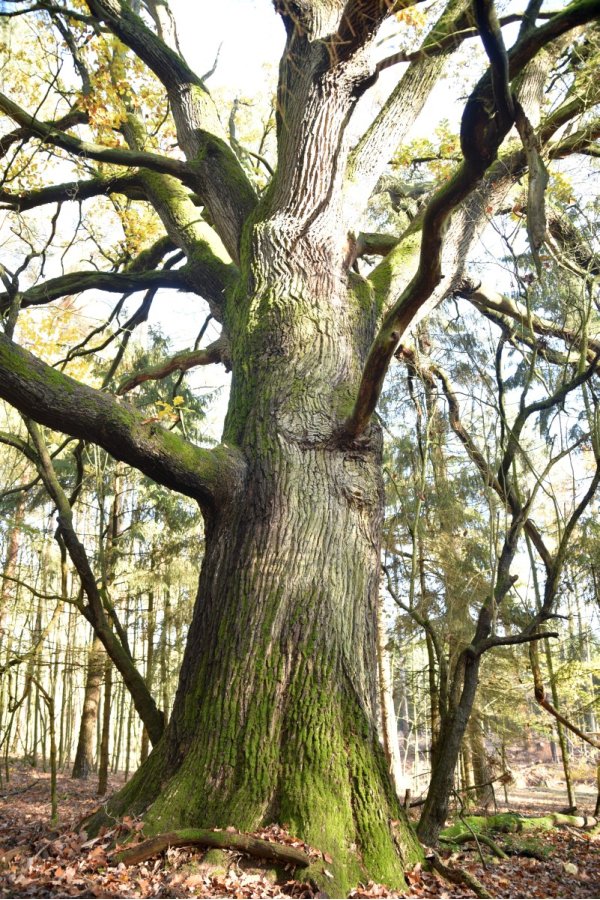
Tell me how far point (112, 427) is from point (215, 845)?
1993 mm

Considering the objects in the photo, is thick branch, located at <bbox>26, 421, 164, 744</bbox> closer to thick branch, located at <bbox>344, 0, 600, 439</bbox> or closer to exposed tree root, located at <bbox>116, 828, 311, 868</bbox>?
exposed tree root, located at <bbox>116, 828, 311, 868</bbox>

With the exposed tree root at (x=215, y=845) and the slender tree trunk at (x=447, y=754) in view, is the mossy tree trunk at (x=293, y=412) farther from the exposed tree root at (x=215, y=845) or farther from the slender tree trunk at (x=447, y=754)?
the exposed tree root at (x=215, y=845)

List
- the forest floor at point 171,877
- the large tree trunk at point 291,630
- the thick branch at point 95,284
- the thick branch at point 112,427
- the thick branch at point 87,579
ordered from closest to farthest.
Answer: the forest floor at point 171,877
the large tree trunk at point 291,630
the thick branch at point 112,427
the thick branch at point 87,579
the thick branch at point 95,284

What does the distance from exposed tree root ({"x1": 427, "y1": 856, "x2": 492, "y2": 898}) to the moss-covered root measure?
2080mm

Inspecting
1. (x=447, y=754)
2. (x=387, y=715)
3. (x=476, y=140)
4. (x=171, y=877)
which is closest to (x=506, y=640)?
(x=447, y=754)

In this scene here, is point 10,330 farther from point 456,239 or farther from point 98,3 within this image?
point 456,239

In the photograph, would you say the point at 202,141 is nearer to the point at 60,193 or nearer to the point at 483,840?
the point at 60,193

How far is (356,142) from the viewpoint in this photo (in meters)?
5.32

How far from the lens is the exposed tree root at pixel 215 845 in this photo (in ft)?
7.91

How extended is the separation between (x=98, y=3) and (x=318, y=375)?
3879mm

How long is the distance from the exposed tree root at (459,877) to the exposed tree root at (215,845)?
2.85 ft

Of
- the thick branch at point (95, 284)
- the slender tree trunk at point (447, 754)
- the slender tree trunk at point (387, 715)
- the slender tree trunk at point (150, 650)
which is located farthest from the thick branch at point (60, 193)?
the slender tree trunk at point (150, 650)

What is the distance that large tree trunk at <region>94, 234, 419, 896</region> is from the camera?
2.72m

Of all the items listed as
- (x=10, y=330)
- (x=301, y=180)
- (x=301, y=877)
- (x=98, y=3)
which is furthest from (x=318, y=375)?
(x=98, y=3)
